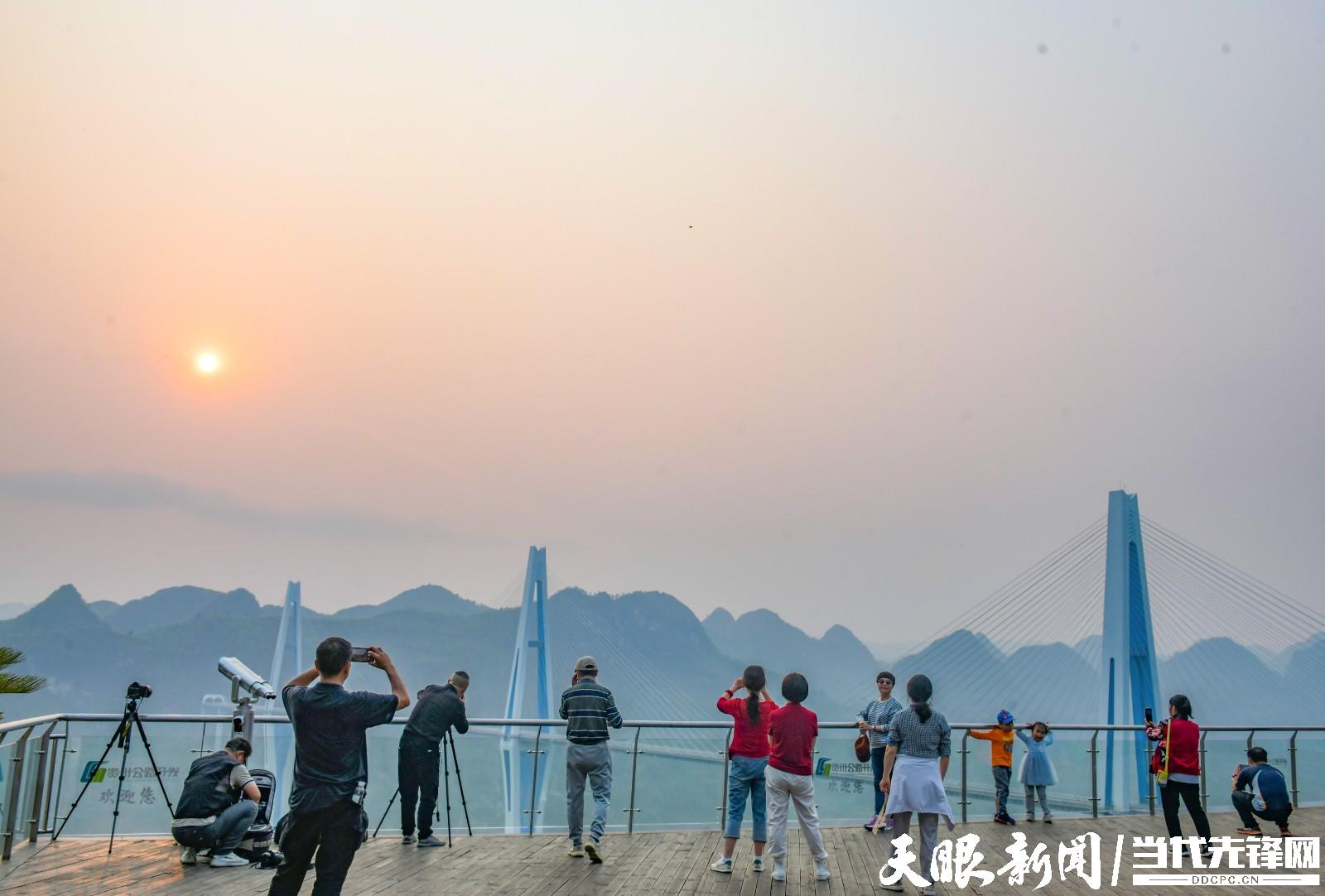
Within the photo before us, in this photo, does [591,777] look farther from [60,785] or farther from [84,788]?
[60,785]

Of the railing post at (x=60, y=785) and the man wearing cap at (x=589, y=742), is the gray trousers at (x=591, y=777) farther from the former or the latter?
the railing post at (x=60, y=785)

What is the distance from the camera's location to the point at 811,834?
24.2 feet

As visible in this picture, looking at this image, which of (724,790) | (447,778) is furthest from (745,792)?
(447,778)

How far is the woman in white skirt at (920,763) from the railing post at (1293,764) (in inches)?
310

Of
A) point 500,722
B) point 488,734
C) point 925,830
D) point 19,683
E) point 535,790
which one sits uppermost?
point 500,722

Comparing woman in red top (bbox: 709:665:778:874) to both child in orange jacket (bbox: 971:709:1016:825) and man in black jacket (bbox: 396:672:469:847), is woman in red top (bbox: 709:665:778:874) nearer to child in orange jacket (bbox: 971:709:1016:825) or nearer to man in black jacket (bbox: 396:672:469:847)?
man in black jacket (bbox: 396:672:469:847)

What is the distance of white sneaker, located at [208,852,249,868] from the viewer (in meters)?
7.63

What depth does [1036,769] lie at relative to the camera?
10.7 metres

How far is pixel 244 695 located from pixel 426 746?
Result: 1611 mm

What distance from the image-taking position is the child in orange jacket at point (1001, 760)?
34.5 feet

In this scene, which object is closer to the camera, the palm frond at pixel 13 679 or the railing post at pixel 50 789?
the railing post at pixel 50 789

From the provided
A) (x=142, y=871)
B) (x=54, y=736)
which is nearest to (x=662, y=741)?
(x=142, y=871)

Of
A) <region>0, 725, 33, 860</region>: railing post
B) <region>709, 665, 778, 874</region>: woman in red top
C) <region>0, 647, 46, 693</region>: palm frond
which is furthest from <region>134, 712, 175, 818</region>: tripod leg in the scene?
<region>709, 665, 778, 874</region>: woman in red top

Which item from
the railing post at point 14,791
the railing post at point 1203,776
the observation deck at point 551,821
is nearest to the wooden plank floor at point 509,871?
the observation deck at point 551,821
